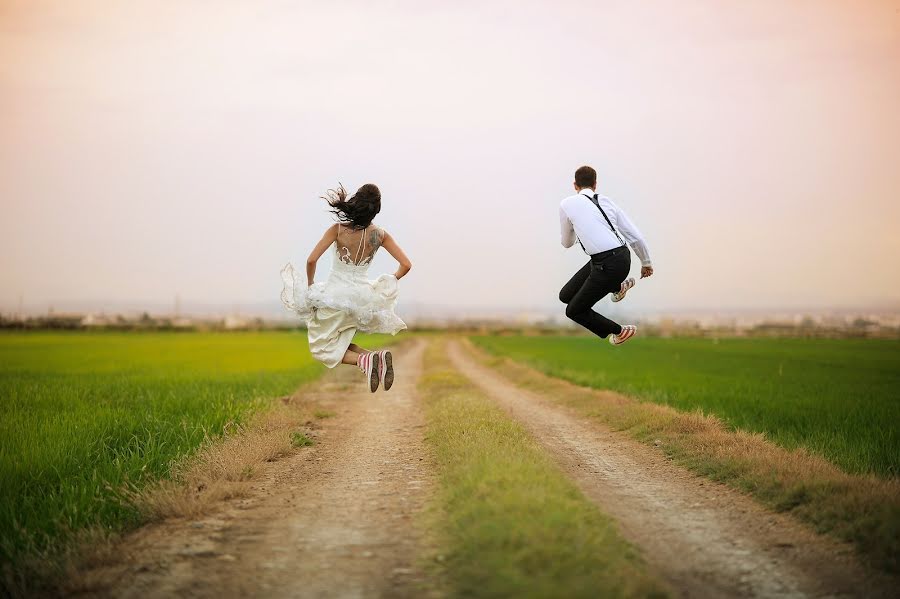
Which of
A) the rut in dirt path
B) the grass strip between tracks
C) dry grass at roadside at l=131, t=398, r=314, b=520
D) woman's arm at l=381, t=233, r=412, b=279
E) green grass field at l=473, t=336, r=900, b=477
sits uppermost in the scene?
woman's arm at l=381, t=233, r=412, b=279

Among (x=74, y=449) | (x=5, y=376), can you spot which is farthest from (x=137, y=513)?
(x=5, y=376)

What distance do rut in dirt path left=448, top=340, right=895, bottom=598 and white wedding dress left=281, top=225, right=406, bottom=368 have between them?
2936 millimetres

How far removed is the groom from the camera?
8.65 meters

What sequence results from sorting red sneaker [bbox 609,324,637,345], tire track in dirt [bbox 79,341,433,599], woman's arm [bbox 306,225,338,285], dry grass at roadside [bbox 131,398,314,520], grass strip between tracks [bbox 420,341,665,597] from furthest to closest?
red sneaker [bbox 609,324,637,345] → woman's arm [bbox 306,225,338,285] → dry grass at roadside [bbox 131,398,314,520] → tire track in dirt [bbox 79,341,433,599] → grass strip between tracks [bbox 420,341,665,597]

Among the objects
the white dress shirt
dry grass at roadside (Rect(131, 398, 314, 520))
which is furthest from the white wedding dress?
the white dress shirt

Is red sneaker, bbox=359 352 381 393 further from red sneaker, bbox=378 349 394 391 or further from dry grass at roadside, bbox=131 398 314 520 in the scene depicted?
dry grass at roadside, bbox=131 398 314 520

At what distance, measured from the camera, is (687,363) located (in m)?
29.6

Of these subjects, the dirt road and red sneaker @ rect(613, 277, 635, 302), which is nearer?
the dirt road

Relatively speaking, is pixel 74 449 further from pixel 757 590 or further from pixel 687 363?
pixel 687 363

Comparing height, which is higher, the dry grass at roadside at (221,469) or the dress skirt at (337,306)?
the dress skirt at (337,306)

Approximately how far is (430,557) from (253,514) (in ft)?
6.61

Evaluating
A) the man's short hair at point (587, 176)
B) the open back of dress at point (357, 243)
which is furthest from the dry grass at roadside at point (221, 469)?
the man's short hair at point (587, 176)

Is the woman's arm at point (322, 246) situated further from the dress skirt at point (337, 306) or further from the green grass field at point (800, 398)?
the green grass field at point (800, 398)

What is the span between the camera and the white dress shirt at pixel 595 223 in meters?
8.64
